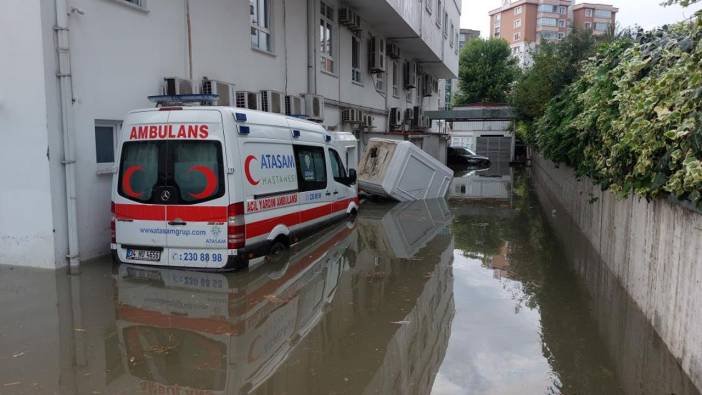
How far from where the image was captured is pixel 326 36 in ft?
54.1

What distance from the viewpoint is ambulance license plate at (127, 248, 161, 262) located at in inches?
274

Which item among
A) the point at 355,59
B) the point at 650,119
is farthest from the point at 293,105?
the point at 650,119

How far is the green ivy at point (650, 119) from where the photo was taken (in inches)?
174

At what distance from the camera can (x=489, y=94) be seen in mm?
49625

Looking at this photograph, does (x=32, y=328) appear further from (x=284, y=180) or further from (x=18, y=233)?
(x=284, y=180)

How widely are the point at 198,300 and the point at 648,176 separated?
200 inches

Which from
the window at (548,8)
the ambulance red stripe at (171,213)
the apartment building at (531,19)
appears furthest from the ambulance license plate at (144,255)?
the window at (548,8)

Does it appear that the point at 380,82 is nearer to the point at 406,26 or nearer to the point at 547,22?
the point at 406,26

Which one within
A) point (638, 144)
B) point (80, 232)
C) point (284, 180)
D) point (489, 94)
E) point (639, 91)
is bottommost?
point (80, 232)

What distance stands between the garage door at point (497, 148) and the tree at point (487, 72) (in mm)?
11097

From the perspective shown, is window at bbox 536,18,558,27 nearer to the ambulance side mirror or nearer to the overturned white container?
the overturned white container

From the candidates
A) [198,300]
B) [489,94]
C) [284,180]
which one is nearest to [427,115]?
[489,94]

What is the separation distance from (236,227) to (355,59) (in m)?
13.7

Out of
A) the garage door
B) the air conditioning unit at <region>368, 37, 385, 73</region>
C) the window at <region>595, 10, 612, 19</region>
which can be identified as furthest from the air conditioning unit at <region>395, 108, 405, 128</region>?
the window at <region>595, 10, 612, 19</region>
